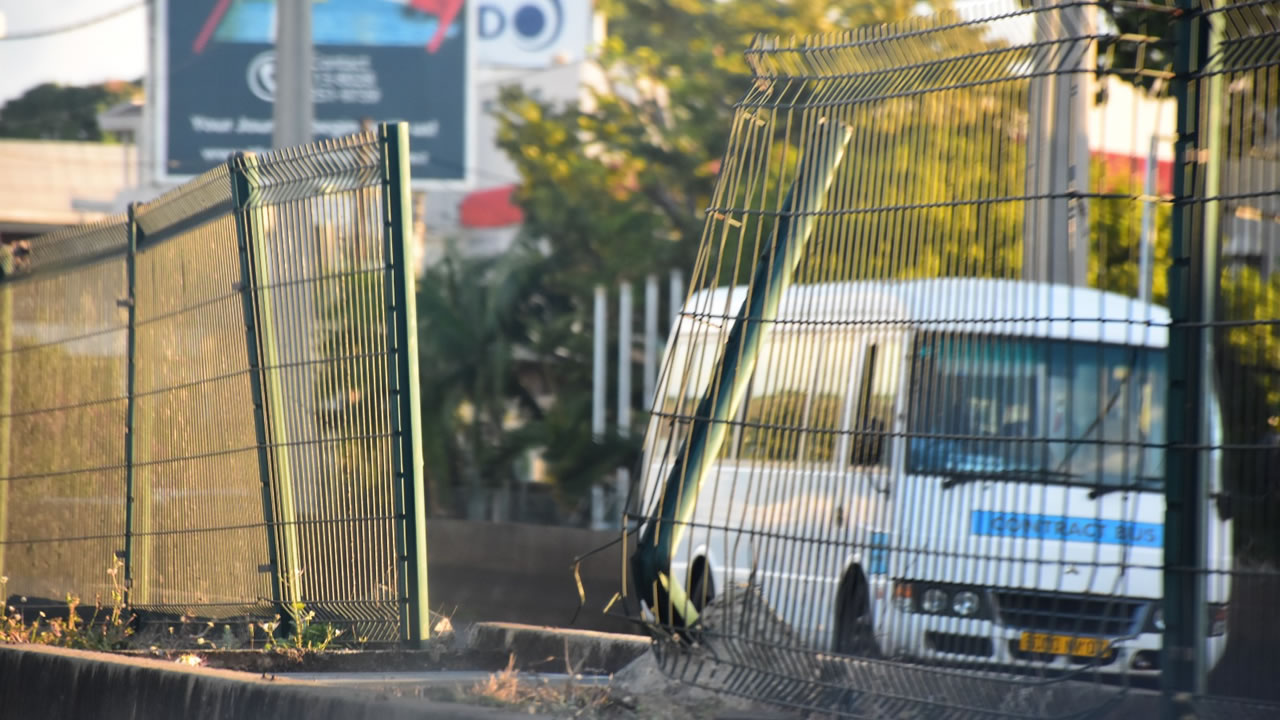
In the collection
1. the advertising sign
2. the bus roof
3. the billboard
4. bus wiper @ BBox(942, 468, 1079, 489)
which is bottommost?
bus wiper @ BBox(942, 468, 1079, 489)

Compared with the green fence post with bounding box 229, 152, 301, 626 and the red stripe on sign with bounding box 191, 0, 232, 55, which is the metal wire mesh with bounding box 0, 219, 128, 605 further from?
the red stripe on sign with bounding box 191, 0, 232, 55

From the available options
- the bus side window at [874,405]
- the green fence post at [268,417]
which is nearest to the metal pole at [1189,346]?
the bus side window at [874,405]

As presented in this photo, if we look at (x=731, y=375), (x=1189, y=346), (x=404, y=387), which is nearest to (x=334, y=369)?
(x=404, y=387)

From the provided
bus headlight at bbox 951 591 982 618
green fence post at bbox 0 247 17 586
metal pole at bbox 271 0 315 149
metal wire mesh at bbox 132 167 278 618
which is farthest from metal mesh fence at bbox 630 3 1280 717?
metal pole at bbox 271 0 315 149

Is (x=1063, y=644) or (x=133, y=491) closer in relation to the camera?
(x=1063, y=644)

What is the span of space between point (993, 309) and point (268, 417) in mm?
3165

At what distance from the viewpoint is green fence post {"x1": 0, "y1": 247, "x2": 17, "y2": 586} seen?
9.82 m

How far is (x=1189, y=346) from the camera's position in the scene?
3.89 m

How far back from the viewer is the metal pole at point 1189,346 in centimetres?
383

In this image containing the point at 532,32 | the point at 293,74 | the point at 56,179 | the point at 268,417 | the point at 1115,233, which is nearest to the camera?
the point at 1115,233

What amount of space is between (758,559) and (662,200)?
2063 centimetres

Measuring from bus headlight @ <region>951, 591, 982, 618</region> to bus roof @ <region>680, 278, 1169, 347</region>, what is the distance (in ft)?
2.20

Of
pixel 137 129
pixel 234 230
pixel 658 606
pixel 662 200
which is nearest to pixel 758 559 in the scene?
pixel 658 606

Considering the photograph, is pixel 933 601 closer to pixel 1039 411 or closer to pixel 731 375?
pixel 1039 411
